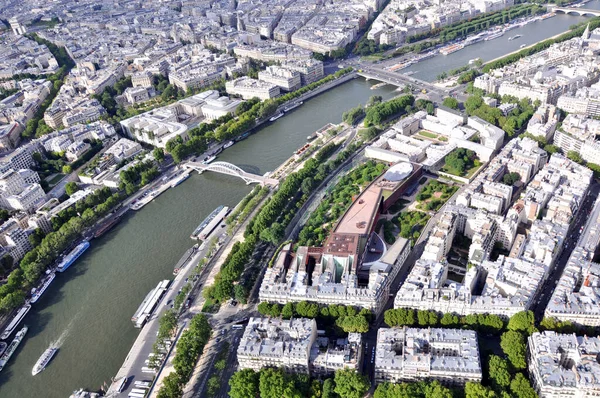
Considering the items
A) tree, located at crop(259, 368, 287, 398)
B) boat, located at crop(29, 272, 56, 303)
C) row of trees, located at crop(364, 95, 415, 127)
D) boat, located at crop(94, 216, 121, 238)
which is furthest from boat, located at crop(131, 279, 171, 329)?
row of trees, located at crop(364, 95, 415, 127)

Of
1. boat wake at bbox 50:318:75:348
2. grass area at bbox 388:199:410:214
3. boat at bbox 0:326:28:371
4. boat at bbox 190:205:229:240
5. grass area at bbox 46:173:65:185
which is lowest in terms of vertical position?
boat wake at bbox 50:318:75:348

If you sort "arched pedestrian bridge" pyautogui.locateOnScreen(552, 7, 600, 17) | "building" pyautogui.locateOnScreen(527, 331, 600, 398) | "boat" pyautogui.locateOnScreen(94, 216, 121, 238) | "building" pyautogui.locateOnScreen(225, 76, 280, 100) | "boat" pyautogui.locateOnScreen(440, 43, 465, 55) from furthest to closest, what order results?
1. "arched pedestrian bridge" pyautogui.locateOnScreen(552, 7, 600, 17)
2. "boat" pyautogui.locateOnScreen(440, 43, 465, 55)
3. "building" pyautogui.locateOnScreen(225, 76, 280, 100)
4. "boat" pyautogui.locateOnScreen(94, 216, 121, 238)
5. "building" pyautogui.locateOnScreen(527, 331, 600, 398)

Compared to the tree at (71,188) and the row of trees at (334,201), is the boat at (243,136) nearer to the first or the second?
the row of trees at (334,201)

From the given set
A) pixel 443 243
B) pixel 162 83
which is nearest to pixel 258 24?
pixel 162 83

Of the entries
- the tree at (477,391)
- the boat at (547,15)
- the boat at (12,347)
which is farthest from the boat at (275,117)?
the boat at (547,15)

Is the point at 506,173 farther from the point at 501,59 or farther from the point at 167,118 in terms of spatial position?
the point at 167,118

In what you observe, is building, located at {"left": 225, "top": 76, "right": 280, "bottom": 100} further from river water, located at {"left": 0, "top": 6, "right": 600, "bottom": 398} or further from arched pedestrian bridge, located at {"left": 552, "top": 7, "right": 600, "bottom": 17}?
arched pedestrian bridge, located at {"left": 552, "top": 7, "right": 600, "bottom": 17}
